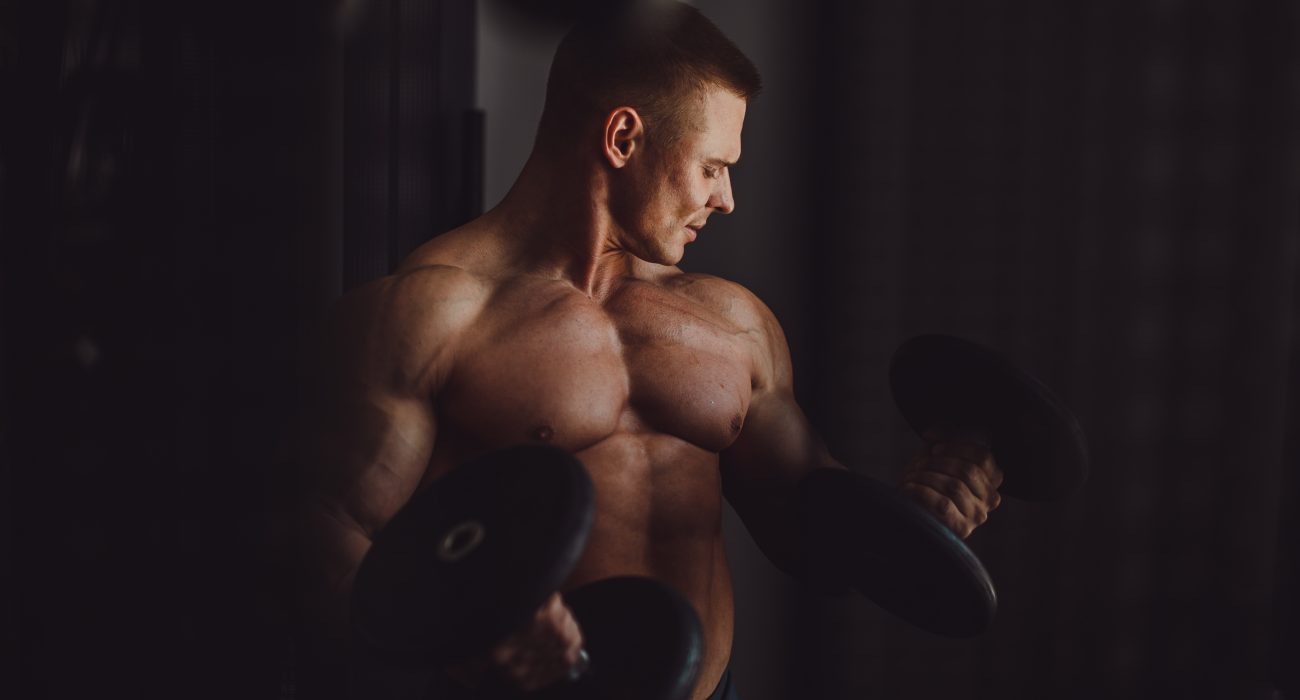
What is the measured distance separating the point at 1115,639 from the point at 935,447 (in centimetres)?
75

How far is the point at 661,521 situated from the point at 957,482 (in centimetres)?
29

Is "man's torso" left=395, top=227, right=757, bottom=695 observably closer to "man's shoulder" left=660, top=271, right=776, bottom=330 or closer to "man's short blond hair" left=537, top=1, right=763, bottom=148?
"man's shoulder" left=660, top=271, right=776, bottom=330

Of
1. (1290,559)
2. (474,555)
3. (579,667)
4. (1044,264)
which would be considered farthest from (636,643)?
(1290,559)

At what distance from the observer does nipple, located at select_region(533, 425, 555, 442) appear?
0.73m

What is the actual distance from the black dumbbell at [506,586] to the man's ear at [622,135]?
0.93ft

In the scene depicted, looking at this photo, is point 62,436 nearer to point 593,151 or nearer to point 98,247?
point 98,247

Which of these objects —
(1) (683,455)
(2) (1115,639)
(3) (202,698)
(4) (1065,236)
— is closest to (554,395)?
(1) (683,455)

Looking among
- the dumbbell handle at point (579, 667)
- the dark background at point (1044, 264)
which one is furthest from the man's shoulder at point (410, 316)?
the dumbbell handle at point (579, 667)

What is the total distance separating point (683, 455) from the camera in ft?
2.71

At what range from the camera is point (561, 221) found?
0.79m

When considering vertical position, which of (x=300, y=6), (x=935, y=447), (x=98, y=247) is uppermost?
(x=300, y=6)

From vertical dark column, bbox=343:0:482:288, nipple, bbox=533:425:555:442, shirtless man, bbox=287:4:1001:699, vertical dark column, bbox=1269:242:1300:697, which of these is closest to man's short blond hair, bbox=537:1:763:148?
shirtless man, bbox=287:4:1001:699

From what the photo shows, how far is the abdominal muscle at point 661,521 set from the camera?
0.79 meters

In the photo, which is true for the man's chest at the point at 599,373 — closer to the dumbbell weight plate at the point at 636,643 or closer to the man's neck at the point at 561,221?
the man's neck at the point at 561,221
